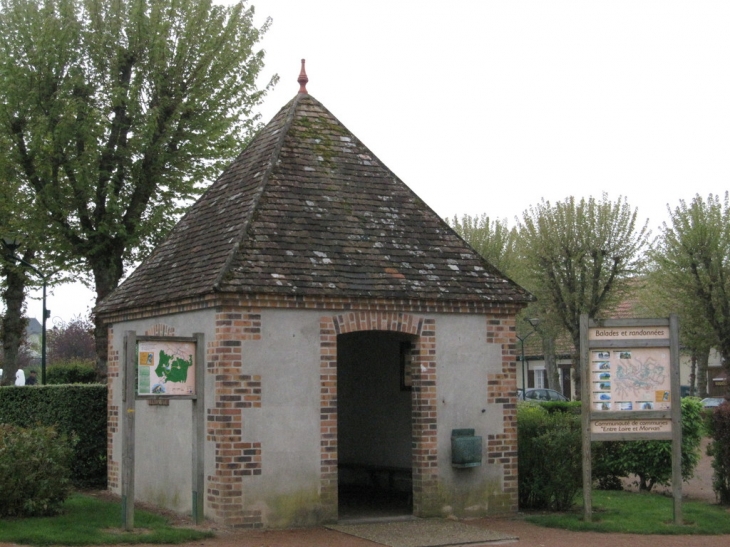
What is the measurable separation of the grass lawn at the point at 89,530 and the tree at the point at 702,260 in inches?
967

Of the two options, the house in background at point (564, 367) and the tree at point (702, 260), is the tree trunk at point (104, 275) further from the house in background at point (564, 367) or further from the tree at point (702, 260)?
the house in background at point (564, 367)

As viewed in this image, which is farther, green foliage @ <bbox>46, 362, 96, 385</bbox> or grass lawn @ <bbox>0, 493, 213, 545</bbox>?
green foliage @ <bbox>46, 362, 96, 385</bbox>

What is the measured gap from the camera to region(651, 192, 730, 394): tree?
3198 centimetres

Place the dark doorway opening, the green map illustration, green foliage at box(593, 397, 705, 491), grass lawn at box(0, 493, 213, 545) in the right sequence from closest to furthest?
grass lawn at box(0, 493, 213, 545) → the green map illustration → the dark doorway opening → green foliage at box(593, 397, 705, 491)

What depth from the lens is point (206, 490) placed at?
11625 millimetres

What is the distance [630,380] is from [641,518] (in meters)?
1.93

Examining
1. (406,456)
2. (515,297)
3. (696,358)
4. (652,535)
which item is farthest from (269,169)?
(696,358)

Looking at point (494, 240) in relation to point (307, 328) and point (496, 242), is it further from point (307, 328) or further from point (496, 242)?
point (307, 328)

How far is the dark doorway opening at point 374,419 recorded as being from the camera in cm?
1467

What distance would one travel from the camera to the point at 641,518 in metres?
12.4

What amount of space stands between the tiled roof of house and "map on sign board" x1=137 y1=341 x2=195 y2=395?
837mm

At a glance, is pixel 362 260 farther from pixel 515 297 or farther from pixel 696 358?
pixel 696 358

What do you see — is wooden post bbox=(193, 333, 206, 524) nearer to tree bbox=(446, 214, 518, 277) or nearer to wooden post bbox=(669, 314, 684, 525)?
wooden post bbox=(669, 314, 684, 525)

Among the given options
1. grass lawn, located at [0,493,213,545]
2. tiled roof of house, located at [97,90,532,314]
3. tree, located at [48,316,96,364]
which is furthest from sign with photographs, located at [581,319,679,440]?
tree, located at [48,316,96,364]
